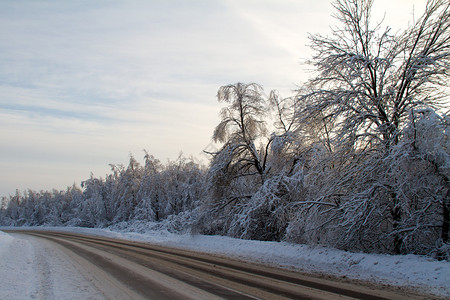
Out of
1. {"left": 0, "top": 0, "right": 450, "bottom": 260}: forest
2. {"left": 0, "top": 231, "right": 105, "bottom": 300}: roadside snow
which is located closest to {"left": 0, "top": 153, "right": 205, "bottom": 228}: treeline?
{"left": 0, "top": 0, "right": 450, "bottom": 260}: forest

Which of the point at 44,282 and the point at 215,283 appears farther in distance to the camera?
the point at 44,282

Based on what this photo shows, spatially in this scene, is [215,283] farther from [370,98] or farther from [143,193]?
[143,193]

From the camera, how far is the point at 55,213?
260 feet

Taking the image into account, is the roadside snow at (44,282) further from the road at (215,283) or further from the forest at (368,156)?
the forest at (368,156)

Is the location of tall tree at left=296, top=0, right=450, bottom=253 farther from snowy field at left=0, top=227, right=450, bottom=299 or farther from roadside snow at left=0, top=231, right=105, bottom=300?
roadside snow at left=0, top=231, right=105, bottom=300

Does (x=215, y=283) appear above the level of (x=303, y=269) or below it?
above

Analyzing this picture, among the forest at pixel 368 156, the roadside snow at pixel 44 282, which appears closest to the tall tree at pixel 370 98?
the forest at pixel 368 156

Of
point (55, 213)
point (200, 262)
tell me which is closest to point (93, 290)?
point (200, 262)

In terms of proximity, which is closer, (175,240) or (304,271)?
(304,271)

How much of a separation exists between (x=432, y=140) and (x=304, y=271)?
5342 millimetres

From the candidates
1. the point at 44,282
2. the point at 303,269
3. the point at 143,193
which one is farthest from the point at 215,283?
the point at 143,193

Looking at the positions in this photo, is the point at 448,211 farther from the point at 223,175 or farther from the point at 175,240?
the point at 175,240

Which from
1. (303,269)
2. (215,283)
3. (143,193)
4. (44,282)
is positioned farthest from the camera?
(143,193)

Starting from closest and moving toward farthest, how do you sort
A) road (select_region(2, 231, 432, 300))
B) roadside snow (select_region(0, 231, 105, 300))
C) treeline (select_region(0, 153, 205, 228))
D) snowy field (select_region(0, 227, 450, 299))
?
road (select_region(2, 231, 432, 300)), roadside snow (select_region(0, 231, 105, 300)), snowy field (select_region(0, 227, 450, 299)), treeline (select_region(0, 153, 205, 228))
